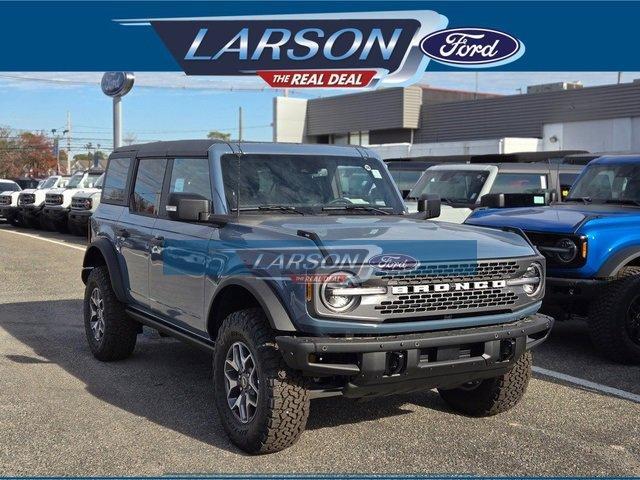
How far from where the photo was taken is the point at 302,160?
6.00 meters

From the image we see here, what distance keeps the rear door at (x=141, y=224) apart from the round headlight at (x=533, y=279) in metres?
2.86

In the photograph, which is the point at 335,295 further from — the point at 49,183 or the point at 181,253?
the point at 49,183

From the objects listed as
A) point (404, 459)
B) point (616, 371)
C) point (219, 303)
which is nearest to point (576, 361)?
point (616, 371)

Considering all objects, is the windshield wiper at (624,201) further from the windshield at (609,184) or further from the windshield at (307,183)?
the windshield at (307,183)

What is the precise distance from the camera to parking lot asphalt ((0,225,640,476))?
4.55m

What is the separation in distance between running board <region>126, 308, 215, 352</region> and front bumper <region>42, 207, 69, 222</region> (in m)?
16.8

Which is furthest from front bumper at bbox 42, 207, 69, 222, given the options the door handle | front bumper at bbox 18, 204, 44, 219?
the door handle

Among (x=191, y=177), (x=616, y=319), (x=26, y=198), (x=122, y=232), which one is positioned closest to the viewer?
(x=191, y=177)

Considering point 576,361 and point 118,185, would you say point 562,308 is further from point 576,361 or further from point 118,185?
point 118,185

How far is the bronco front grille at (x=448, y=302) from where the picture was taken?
448cm

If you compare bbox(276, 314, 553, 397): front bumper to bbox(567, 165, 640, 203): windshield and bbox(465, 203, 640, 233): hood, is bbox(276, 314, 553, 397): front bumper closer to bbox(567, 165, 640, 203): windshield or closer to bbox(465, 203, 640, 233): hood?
bbox(465, 203, 640, 233): hood

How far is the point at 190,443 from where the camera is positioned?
4891 millimetres

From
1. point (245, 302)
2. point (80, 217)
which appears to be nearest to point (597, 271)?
point (245, 302)

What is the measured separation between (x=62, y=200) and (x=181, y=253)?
59.8 ft
